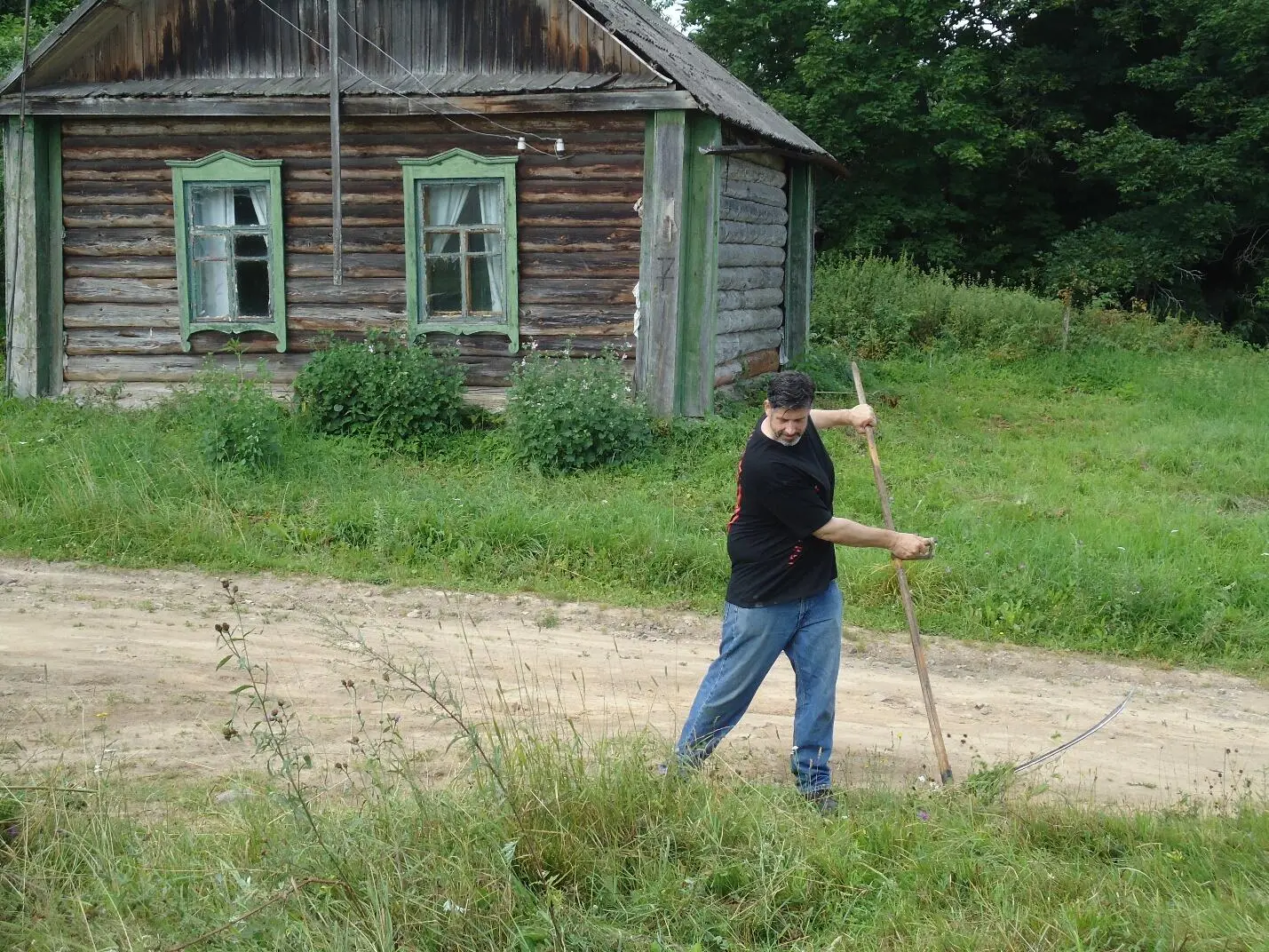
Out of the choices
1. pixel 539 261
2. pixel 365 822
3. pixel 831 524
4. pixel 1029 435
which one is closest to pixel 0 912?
pixel 365 822

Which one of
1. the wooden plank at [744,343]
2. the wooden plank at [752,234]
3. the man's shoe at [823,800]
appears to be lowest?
the man's shoe at [823,800]

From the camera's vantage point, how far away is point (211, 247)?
1162 centimetres

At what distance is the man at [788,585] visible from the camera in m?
4.37

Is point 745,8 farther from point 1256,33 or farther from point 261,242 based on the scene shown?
point 261,242

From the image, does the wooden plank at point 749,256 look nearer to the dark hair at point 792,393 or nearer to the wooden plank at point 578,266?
the wooden plank at point 578,266

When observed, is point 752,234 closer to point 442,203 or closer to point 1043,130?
point 442,203

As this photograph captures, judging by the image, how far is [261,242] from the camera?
454 inches

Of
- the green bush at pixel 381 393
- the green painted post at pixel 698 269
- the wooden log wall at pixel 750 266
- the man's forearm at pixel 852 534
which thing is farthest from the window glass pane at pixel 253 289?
the man's forearm at pixel 852 534

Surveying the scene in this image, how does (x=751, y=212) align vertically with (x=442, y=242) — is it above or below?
above

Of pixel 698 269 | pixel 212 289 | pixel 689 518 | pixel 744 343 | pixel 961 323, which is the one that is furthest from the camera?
pixel 961 323

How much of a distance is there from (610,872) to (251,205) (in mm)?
9393

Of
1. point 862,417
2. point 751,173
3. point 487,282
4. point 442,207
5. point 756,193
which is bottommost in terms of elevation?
point 862,417

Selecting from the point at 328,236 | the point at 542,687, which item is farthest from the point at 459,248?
the point at 542,687

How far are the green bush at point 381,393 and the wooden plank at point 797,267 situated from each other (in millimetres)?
5245
